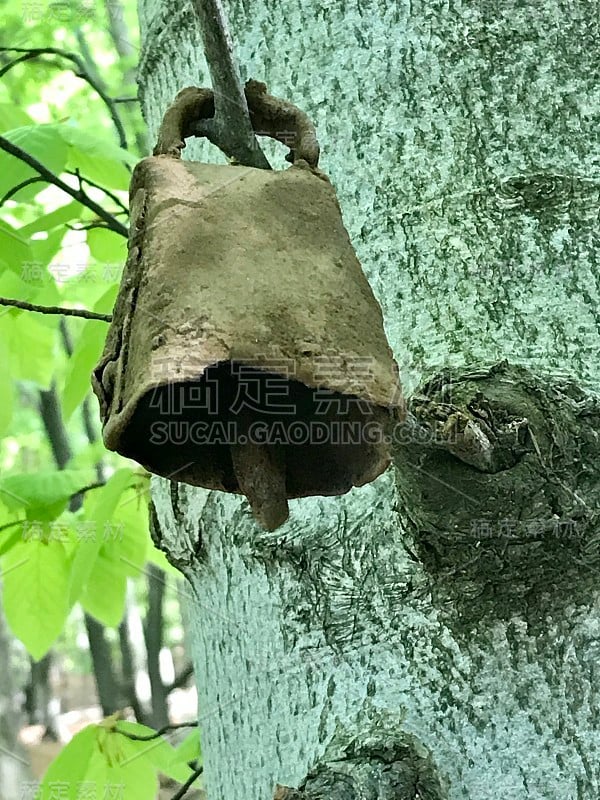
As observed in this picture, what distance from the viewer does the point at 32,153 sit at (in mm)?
996

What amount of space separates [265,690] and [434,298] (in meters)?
0.28

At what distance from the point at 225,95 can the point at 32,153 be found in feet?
2.06

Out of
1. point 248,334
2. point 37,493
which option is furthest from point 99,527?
point 248,334

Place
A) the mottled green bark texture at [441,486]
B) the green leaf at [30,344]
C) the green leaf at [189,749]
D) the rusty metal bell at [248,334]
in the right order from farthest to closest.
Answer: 1. the green leaf at [30,344]
2. the green leaf at [189,749]
3. the mottled green bark texture at [441,486]
4. the rusty metal bell at [248,334]

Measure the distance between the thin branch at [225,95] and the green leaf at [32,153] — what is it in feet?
1.99

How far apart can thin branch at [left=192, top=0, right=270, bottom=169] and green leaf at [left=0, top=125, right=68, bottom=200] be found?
1.99ft

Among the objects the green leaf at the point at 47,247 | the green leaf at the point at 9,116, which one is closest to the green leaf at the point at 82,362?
the green leaf at the point at 47,247

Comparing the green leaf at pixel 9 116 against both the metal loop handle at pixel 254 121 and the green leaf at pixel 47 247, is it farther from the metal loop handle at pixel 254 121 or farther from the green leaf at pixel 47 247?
the metal loop handle at pixel 254 121

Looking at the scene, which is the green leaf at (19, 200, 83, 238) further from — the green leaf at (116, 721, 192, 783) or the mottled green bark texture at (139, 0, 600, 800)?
the green leaf at (116, 721, 192, 783)

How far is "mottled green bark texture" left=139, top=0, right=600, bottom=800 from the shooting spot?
1.67 ft

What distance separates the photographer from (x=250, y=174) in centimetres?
40

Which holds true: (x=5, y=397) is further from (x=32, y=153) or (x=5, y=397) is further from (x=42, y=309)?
(x=42, y=309)

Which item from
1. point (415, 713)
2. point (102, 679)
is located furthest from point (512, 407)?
point (102, 679)

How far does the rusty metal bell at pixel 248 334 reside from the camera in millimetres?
354
